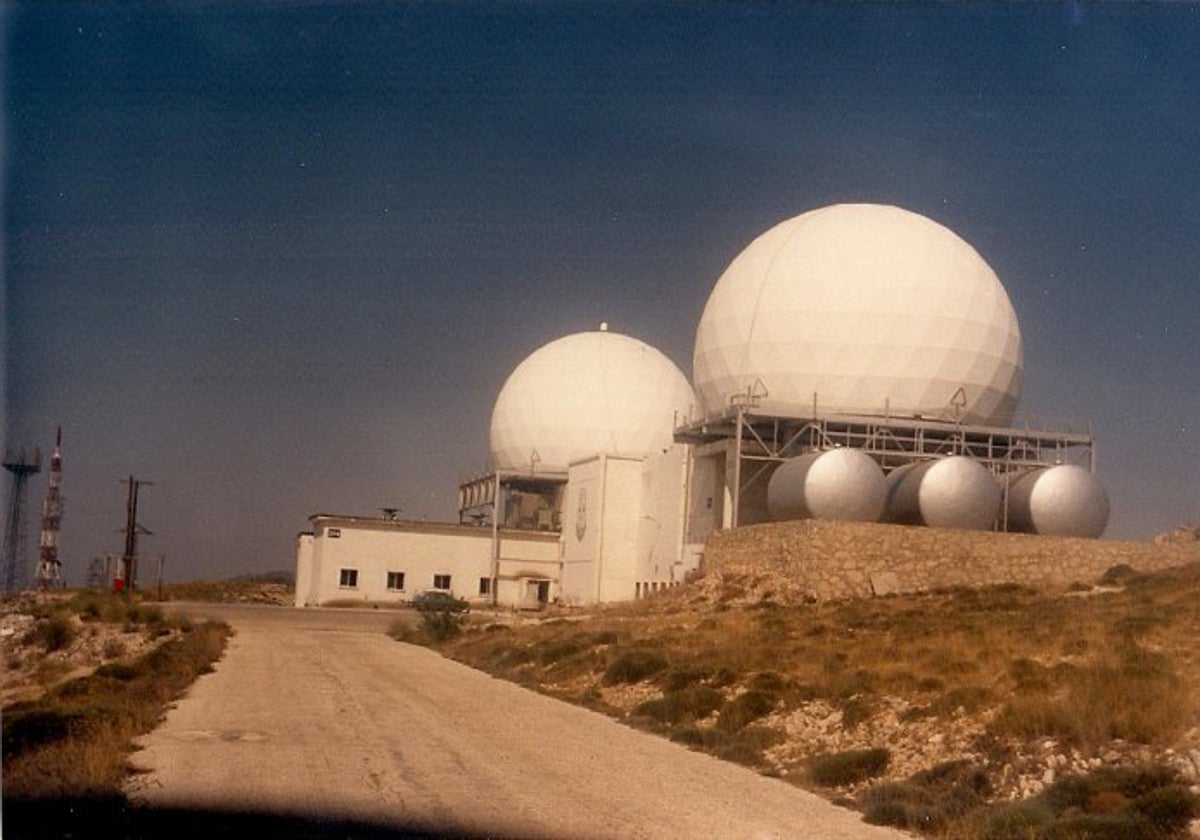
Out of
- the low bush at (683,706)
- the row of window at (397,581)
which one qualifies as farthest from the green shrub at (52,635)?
the row of window at (397,581)

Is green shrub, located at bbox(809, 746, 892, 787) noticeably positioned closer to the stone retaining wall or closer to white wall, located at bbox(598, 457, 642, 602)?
the stone retaining wall

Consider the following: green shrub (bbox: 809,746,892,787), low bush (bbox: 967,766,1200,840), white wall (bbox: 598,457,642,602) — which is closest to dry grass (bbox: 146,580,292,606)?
white wall (bbox: 598,457,642,602)

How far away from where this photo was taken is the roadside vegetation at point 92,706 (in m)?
10.9

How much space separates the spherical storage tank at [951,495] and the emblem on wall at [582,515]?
16.0 meters

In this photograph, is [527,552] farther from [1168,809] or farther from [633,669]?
[1168,809]

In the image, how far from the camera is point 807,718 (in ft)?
54.0

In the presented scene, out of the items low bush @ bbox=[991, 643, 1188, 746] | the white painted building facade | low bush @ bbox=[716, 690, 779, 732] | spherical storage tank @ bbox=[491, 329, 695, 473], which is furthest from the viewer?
spherical storage tank @ bbox=[491, 329, 695, 473]

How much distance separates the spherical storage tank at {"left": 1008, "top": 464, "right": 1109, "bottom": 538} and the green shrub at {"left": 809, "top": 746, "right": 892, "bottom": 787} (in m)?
28.8

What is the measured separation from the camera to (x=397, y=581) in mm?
56031

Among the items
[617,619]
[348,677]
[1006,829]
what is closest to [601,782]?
[1006,829]

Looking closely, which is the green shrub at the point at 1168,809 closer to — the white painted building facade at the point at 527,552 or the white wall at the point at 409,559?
the white painted building facade at the point at 527,552

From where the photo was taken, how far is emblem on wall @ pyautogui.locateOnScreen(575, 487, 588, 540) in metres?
53.5

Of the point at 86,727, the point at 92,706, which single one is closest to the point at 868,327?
the point at 92,706

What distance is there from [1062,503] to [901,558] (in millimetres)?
5962
